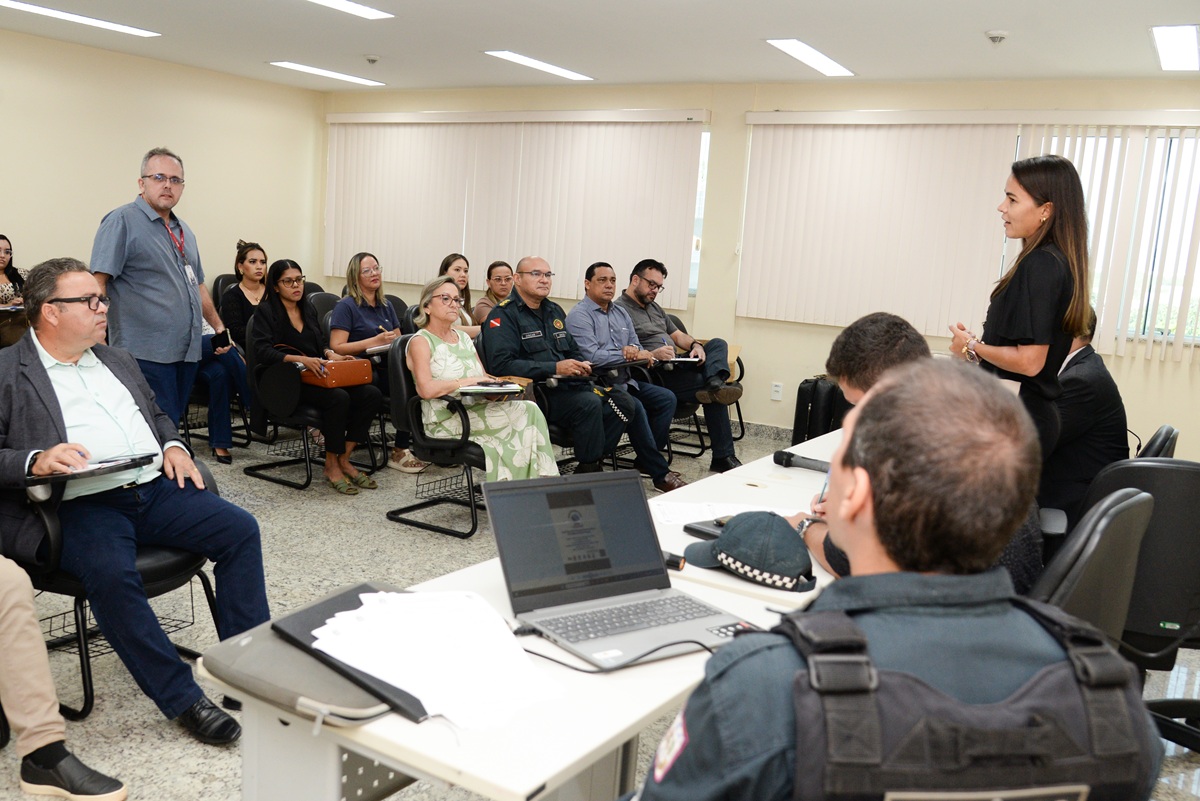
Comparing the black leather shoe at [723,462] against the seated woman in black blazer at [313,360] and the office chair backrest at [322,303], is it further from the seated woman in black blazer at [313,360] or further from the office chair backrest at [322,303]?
the office chair backrest at [322,303]

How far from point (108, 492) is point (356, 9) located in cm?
393

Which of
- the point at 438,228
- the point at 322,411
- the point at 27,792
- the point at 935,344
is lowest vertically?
the point at 27,792

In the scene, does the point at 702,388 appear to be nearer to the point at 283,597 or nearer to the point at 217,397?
the point at 217,397

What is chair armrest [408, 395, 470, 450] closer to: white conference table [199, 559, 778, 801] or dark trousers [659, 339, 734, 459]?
dark trousers [659, 339, 734, 459]

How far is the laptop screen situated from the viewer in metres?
1.80

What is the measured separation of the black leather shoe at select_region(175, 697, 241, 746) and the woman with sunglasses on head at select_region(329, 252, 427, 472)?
11.0 feet

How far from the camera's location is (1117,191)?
6.30m

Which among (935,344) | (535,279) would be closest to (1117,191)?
(935,344)

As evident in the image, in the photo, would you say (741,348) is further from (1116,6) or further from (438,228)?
(1116,6)

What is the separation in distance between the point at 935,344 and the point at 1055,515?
4471 millimetres

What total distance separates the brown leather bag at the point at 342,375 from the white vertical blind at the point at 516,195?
3106mm

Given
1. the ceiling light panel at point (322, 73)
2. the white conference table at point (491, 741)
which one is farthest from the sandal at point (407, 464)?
the white conference table at point (491, 741)

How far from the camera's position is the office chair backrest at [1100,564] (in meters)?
1.89

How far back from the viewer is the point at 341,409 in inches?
211
